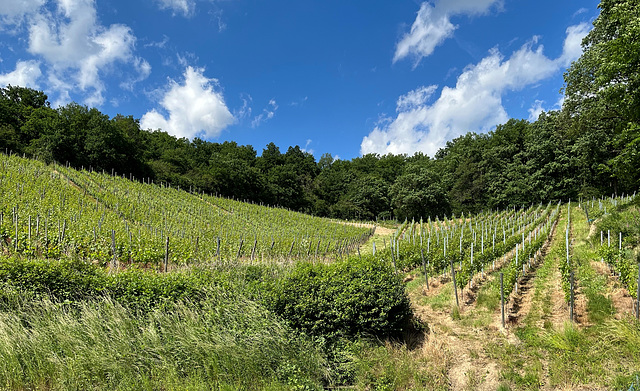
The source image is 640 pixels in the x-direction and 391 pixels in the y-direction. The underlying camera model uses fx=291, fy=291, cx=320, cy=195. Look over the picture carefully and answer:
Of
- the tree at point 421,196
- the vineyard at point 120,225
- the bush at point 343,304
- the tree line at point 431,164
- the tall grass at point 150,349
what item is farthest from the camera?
the tree at point 421,196

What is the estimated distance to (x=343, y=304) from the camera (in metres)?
5.75

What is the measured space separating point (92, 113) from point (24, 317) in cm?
4783

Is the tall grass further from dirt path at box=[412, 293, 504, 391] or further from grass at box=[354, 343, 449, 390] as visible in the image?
dirt path at box=[412, 293, 504, 391]

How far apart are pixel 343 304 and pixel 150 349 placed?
3.47 metres

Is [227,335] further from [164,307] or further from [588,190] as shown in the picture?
[588,190]

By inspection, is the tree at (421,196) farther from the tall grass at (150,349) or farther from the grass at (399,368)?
the tall grass at (150,349)

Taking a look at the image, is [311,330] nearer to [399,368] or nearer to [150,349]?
[399,368]

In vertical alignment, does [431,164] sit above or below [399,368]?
above

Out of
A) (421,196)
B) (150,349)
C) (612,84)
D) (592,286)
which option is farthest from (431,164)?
(150,349)

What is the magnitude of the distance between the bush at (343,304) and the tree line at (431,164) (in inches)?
396

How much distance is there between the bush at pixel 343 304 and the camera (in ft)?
18.7

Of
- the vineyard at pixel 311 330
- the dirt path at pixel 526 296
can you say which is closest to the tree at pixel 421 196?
the dirt path at pixel 526 296

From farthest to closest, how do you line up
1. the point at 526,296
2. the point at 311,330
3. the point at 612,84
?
the point at 612,84 → the point at 526,296 → the point at 311,330

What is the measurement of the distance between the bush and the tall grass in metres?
0.38
